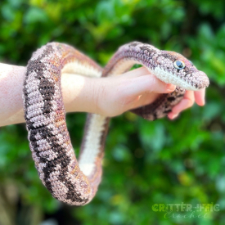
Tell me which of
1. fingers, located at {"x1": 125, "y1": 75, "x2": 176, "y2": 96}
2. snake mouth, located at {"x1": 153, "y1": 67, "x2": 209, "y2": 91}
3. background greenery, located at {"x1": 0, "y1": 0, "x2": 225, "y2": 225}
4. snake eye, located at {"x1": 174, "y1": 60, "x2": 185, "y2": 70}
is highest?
snake eye, located at {"x1": 174, "y1": 60, "x2": 185, "y2": 70}

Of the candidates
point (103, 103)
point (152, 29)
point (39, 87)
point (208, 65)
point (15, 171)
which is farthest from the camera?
point (15, 171)

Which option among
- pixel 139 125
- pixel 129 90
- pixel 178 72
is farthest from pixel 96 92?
pixel 139 125

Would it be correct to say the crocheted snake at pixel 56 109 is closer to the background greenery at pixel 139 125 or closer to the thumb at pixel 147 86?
the thumb at pixel 147 86

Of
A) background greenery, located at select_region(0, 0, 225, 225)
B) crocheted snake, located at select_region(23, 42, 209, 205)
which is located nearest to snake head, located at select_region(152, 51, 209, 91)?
crocheted snake, located at select_region(23, 42, 209, 205)

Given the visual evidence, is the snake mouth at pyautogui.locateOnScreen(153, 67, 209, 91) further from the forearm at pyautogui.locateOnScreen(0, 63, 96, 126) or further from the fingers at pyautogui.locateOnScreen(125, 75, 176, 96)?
the forearm at pyautogui.locateOnScreen(0, 63, 96, 126)

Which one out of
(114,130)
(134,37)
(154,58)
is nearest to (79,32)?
(134,37)

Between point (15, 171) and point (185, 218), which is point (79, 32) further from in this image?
point (185, 218)
